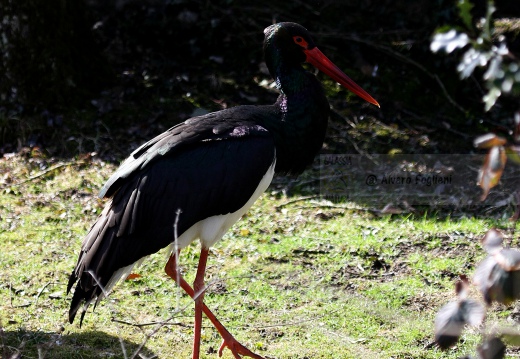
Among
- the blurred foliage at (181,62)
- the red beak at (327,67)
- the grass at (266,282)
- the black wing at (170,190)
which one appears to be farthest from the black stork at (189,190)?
the blurred foliage at (181,62)

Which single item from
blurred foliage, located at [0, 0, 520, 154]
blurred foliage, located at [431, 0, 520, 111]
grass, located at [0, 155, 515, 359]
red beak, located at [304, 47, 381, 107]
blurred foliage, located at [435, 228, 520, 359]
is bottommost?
grass, located at [0, 155, 515, 359]

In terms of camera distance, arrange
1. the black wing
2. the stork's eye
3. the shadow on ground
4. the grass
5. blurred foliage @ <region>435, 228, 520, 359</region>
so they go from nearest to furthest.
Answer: blurred foliage @ <region>435, 228, 520, 359</region> < the black wing < the shadow on ground < the grass < the stork's eye

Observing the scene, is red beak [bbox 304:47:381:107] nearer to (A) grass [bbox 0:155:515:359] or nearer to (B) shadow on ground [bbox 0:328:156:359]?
(A) grass [bbox 0:155:515:359]

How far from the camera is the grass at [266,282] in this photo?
175 inches

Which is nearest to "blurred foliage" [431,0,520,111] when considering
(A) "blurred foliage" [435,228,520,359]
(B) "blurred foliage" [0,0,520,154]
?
(A) "blurred foliage" [435,228,520,359]

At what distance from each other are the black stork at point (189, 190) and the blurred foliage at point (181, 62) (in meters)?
2.91

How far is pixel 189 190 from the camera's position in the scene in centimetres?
423

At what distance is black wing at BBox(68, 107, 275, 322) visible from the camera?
13.6 ft

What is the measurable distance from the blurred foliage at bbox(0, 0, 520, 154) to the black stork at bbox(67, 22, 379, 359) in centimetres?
291

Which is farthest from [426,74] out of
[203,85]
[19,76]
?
[19,76]

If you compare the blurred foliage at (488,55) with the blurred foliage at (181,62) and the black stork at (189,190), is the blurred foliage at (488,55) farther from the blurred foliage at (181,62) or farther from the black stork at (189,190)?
the blurred foliage at (181,62)

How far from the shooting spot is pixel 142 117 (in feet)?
24.3

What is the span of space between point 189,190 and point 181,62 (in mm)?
4113

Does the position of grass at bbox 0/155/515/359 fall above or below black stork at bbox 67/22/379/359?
below
